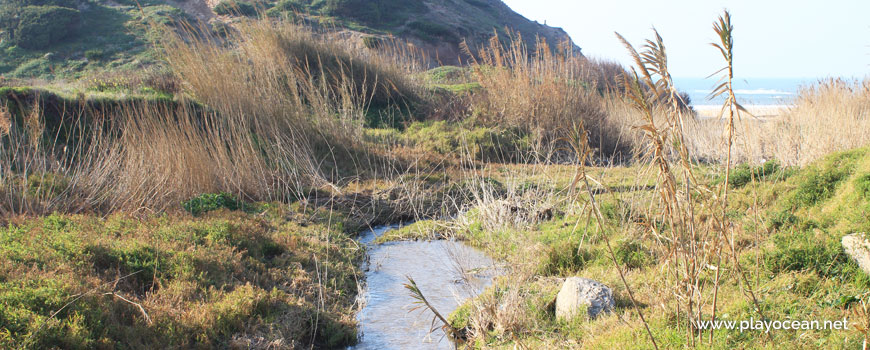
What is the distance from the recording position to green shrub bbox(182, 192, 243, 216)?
6.86 metres

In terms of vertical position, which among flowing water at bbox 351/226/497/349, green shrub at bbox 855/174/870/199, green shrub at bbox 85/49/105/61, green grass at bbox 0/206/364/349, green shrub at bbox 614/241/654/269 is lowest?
flowing water at bbox 351/226/497/349

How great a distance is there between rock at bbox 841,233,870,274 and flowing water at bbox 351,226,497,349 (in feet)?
9.74

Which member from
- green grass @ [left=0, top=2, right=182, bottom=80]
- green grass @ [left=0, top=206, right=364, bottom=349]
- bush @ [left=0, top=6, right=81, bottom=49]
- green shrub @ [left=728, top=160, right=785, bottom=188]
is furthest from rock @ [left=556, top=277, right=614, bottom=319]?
bush @ [left=0, top=6, right=81, bottom=49]

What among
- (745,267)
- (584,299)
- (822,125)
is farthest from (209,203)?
(822,125)

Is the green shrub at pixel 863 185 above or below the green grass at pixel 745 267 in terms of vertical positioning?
above

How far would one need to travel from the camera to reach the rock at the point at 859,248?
4.18 metres

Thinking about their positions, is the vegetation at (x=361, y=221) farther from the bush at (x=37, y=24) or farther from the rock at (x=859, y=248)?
the bush at (x=37, y=24)

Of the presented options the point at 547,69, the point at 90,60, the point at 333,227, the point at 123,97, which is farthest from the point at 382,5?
the point at 333,227

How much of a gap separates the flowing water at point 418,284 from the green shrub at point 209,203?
6.13 ft

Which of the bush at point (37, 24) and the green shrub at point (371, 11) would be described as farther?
the green shrub at point (371, 11)

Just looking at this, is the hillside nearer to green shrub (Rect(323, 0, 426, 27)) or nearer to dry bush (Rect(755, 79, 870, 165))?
green shrub (Rect(323, 0, 426, 27))

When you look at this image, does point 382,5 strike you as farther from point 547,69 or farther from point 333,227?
point 333,227

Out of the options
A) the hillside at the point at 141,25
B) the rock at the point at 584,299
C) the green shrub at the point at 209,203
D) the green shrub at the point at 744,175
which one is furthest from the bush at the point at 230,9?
the rock at the point at 584,299

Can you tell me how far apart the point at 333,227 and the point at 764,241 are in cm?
517
